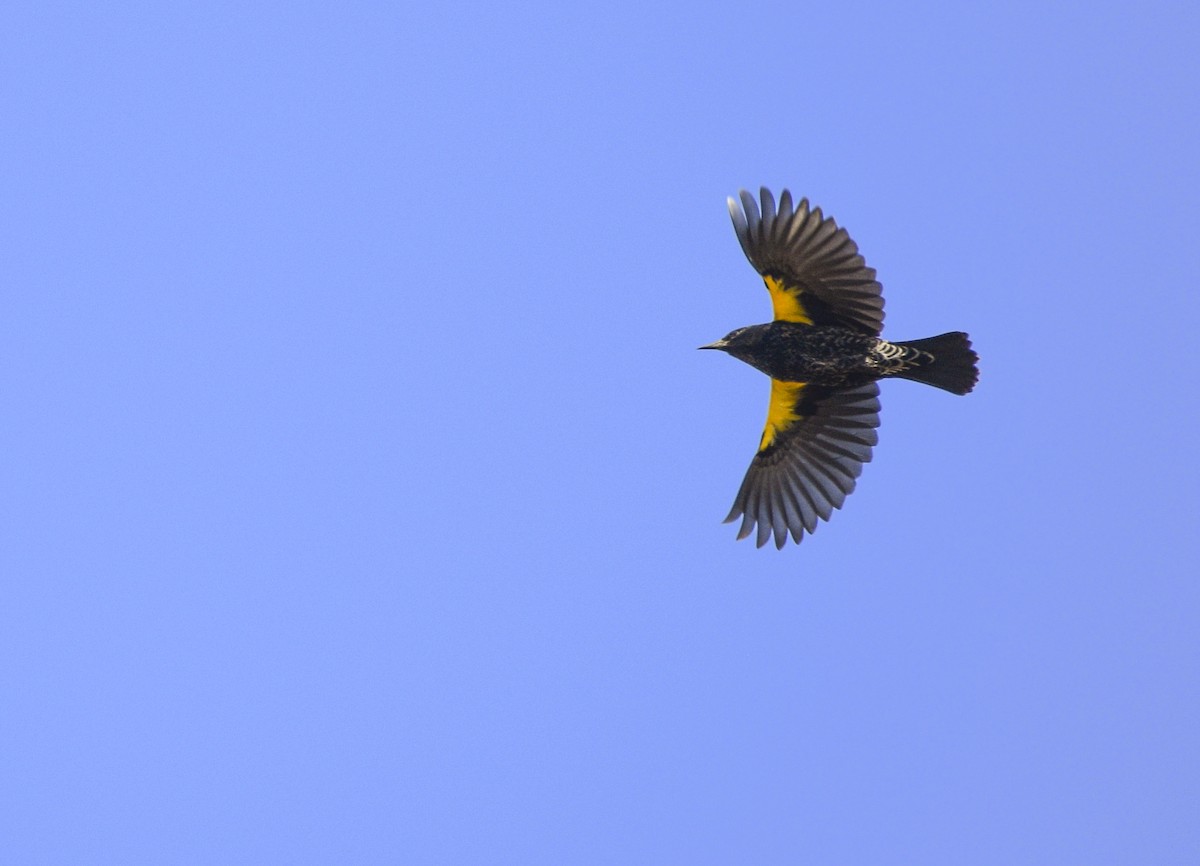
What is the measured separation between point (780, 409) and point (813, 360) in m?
1.01

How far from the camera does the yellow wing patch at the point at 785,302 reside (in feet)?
49.8

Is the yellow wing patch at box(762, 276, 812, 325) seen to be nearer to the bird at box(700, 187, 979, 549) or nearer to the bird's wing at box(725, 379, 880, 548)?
the bird at box(700, 187, 979, 549)

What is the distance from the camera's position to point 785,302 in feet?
50.1

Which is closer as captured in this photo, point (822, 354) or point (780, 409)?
point (822, 354)

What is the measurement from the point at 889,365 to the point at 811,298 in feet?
3.13

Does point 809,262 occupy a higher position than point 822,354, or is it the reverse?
point 809,262

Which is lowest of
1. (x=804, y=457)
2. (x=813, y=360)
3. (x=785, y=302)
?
(x=804, y=457)

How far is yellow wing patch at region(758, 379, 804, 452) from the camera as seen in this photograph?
52.2ft

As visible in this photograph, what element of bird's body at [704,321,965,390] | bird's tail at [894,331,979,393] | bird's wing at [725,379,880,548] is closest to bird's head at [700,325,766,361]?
bird's body at [704,321,965,390]

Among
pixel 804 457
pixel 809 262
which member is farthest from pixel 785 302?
pixel 804 457

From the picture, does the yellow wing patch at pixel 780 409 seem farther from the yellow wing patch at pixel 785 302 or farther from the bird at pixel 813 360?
the yellow wing patch at pixel 785 302

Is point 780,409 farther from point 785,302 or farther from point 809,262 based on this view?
point 809,262

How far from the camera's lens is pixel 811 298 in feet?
49.8

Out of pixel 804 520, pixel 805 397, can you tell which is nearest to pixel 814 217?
pixel 805 397
